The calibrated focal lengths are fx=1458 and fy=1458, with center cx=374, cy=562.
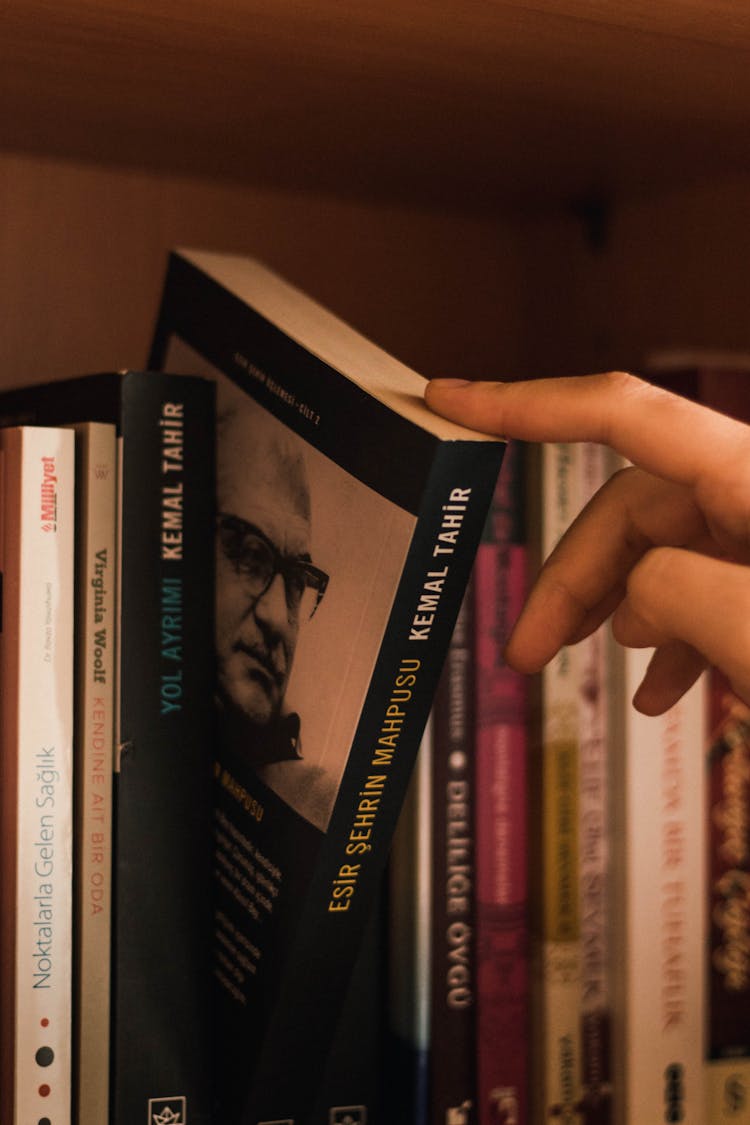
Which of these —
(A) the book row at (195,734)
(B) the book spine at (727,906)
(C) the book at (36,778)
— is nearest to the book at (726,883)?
(B) the book spine at (727,906)

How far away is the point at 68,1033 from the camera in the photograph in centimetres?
65

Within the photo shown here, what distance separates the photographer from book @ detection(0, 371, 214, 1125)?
25.7 inches

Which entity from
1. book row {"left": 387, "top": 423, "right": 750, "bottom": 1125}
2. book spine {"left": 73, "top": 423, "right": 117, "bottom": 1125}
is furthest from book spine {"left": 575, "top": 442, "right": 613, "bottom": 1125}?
book spine {"left": 73, "top": 423, "right": 117, "bottom": 1125}

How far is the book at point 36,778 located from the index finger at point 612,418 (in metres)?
0.19

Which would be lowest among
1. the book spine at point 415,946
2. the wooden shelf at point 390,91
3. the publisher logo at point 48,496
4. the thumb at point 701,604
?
the book spine at point 415,946

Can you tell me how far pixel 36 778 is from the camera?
64cm

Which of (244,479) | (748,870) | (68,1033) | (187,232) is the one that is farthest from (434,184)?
(68,1033)

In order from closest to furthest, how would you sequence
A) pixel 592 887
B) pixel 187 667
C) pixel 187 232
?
pixel 187 667 → pixel 592 887 → pixel 187 232

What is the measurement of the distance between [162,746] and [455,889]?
6.8 inches

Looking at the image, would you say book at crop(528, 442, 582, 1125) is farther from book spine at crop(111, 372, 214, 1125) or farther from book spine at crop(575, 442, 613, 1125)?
book spine at crop(111, 372, 214, 1125)

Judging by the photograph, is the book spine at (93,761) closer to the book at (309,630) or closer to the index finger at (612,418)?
the book at (309,630)

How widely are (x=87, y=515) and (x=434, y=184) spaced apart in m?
0.44

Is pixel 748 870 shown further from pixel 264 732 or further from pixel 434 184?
pixel 434 184

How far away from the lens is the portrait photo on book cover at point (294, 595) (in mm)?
589
